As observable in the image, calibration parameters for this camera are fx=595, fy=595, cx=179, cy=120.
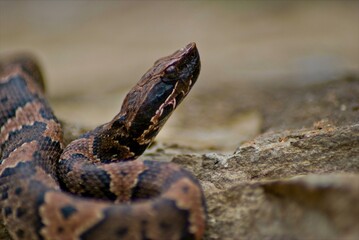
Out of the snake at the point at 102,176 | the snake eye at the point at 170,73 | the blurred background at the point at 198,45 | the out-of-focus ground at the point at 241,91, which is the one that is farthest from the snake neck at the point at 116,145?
the blurred background at the point at 198,45

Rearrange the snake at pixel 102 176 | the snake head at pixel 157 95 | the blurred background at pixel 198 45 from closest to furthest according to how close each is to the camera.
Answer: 1. the snake at pixel 102 176
2. the snake head at pixel 157 95
3. the blurred background at pixel 198 45

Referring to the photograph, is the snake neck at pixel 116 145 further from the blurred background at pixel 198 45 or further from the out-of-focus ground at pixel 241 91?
the blurred background at pixel 198 45

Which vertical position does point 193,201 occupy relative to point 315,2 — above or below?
below

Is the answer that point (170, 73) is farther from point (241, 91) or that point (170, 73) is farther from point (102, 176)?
point (241, 91)

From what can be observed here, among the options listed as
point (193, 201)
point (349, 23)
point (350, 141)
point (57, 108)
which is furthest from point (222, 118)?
point (349, 23)

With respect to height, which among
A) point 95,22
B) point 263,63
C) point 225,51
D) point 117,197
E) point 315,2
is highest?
point 315,2

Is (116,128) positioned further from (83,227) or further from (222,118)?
(222,118)
